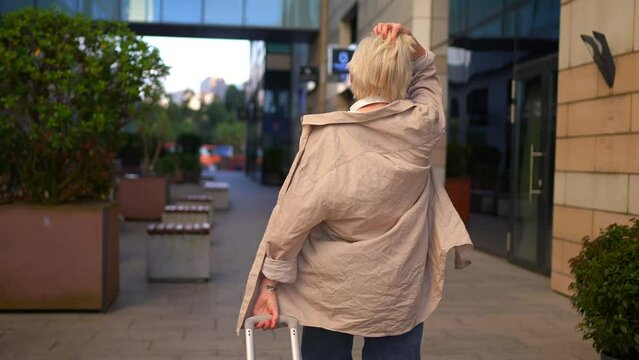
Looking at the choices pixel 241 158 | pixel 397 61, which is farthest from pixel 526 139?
pixel 241 158

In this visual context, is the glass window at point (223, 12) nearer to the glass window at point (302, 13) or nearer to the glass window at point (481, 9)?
the glass window at point (302, 13)

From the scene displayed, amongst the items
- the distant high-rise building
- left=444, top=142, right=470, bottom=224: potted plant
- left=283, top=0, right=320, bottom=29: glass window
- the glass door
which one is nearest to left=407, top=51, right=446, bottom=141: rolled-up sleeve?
the glass door

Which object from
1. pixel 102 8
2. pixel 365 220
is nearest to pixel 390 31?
pixel 365 220

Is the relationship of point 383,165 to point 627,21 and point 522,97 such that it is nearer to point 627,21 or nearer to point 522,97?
point 627,21

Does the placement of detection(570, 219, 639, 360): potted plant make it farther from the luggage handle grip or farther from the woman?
the luggage handle grip

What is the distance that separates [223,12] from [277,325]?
71.8ft

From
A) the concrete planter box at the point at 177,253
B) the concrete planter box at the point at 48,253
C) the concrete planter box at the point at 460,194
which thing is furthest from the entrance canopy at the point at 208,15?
the concrete planter box at the point at 48,253

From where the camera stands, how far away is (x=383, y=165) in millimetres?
2432

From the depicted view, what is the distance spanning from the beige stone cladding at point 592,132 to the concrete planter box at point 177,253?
355cm

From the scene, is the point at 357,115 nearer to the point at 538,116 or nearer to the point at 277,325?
the point at 277,325

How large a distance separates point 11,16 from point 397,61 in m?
5.26

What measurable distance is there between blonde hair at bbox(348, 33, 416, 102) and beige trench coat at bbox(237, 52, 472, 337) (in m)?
0.06

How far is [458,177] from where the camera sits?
46.9ft

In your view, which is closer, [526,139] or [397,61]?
[397,61]
